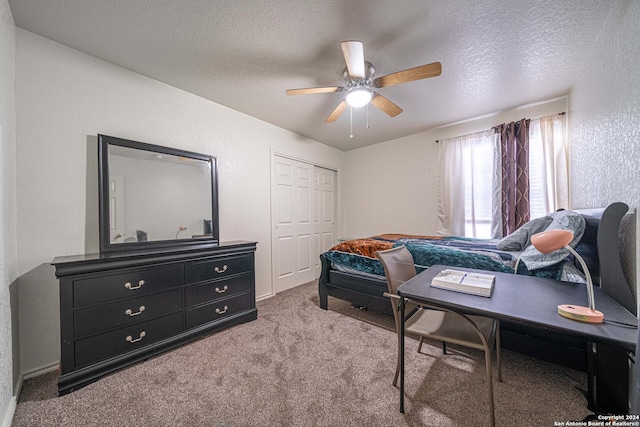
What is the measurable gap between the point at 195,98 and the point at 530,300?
317cm

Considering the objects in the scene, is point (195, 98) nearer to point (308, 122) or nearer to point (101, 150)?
point (101, 150)

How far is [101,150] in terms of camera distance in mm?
1852

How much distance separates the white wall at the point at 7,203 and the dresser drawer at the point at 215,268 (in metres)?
0.94

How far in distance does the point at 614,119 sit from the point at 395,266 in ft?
5.52

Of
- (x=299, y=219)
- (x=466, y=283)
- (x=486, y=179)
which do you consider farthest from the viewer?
(x=299, y=219)

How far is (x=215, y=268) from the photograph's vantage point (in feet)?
7.25

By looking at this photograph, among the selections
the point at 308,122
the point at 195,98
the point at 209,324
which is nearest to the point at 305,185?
the point at 308,122

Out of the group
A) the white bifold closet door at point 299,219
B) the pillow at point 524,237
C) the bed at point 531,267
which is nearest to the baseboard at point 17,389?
the white bifold closet door at point 299,219

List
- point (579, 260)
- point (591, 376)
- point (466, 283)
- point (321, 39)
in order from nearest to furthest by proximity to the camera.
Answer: point (579, 260), point (466, 283), point (591, 376), point (321, 39)

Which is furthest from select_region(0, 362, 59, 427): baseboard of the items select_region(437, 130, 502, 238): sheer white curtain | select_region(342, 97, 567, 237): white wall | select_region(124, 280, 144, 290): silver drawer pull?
select_region(437, 130, 502, 238): sheer white curtain

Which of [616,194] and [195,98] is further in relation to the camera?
[195,98]

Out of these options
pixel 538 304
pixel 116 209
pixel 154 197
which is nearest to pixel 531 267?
pixel 538 304

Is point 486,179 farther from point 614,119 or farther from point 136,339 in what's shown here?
point 136,339

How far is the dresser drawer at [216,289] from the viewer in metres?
2.05
